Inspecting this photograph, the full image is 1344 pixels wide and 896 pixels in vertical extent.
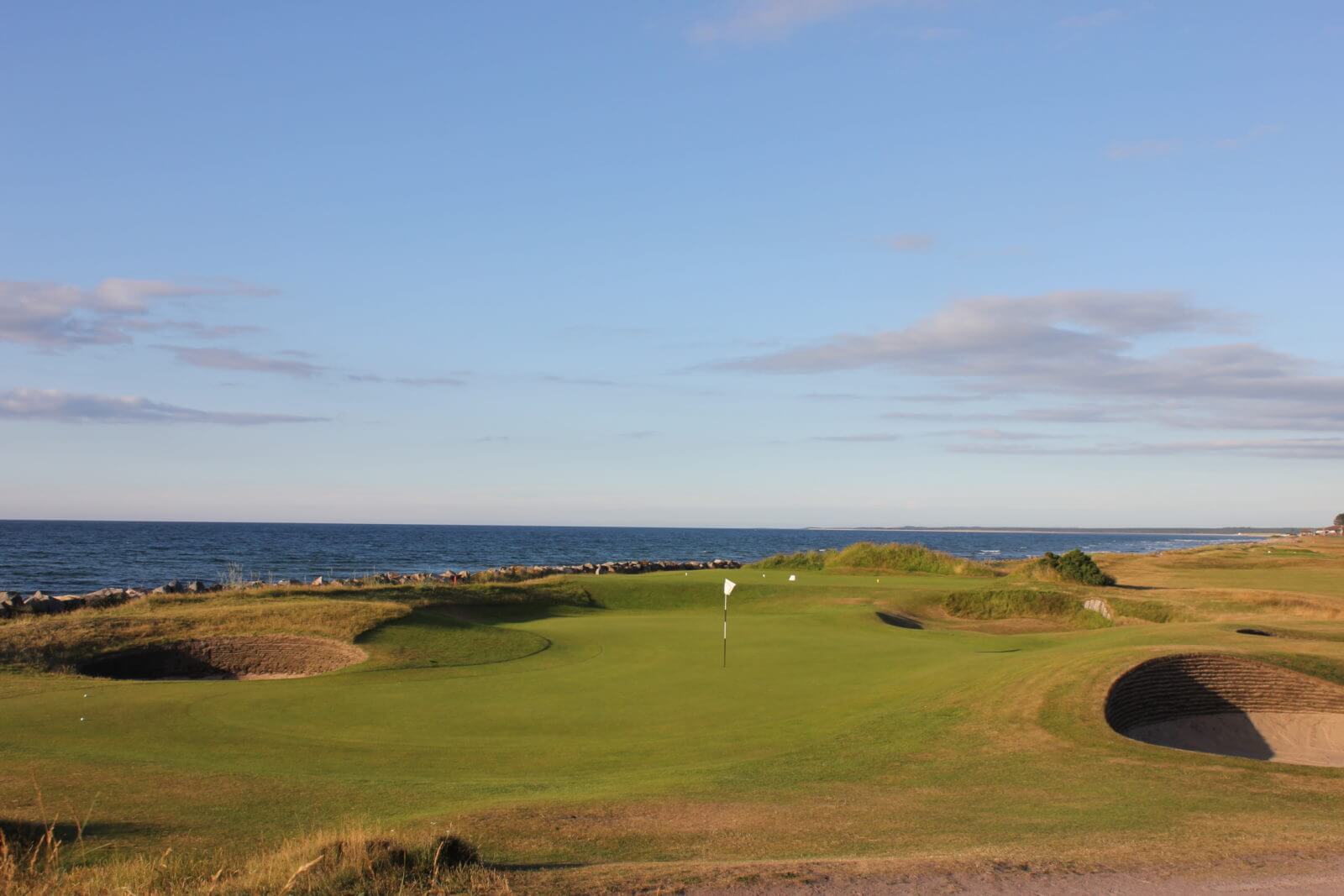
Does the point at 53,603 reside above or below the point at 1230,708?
above

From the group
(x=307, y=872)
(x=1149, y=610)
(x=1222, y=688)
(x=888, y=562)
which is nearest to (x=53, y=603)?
(x=307, y=872)

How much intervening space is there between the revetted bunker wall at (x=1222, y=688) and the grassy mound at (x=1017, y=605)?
1712cm

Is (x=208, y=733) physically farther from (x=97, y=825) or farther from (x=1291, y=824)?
(x=1291, y=824)

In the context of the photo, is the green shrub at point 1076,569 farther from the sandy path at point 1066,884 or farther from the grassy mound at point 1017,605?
the sandy path at point 1066,884

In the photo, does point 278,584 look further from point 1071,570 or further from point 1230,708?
point 1071,570

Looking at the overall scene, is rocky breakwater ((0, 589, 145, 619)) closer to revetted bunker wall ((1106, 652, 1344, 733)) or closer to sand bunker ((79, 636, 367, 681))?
sand bunker ((79, 636, 367, 681))

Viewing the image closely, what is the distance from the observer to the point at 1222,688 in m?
17.2

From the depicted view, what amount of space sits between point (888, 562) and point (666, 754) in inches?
1592

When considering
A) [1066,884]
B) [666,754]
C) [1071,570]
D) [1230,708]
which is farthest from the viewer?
[1071,570]

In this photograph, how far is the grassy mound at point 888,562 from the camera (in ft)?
165

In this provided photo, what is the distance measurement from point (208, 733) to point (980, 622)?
26.7 metres

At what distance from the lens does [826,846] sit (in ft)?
29.9

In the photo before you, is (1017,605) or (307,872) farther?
(1017,605)

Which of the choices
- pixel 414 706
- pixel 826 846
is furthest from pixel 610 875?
pixel 414 706
